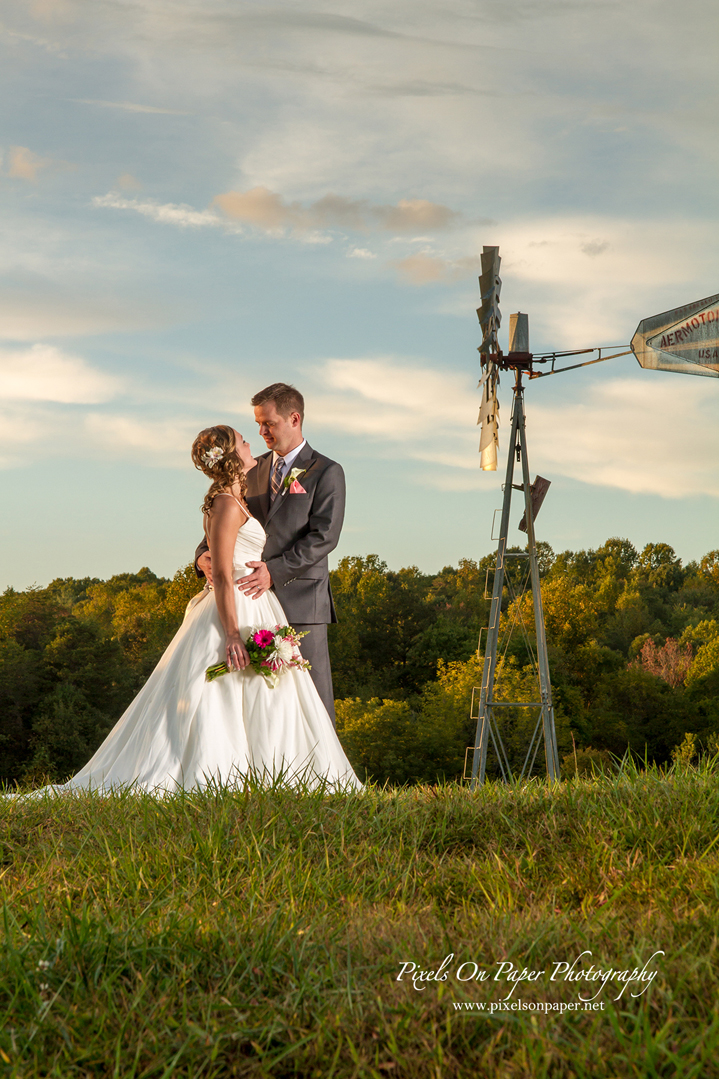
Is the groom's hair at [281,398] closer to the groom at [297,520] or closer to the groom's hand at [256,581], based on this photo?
the groom at [297,520]

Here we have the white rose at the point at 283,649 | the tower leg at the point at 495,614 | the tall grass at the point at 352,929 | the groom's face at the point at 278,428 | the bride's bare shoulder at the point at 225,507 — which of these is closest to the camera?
the tall grass at the point at 352,929

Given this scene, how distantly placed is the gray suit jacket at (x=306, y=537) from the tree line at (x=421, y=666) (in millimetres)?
34751

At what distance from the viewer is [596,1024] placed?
2.22 meters

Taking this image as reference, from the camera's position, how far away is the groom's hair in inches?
282

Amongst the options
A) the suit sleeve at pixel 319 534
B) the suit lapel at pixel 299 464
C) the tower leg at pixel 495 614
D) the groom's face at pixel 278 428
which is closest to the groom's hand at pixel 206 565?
the suit sleeve at pixel 319 534

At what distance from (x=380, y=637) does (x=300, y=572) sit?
5574 cm

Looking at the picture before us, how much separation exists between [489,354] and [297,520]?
11.0 metres

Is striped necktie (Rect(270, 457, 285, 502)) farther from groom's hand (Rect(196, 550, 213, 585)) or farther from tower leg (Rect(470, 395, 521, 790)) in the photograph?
tower leg (Rect(470, 395, 521, 790))

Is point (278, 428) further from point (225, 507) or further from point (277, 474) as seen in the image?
point (225, 507)

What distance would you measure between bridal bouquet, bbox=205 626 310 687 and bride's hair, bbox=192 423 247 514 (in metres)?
0.99

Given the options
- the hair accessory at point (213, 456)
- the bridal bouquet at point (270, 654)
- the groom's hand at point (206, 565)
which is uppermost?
the hair accessory at point (213, 456)

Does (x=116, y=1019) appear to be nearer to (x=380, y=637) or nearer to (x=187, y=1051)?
(x=187, y=1051)

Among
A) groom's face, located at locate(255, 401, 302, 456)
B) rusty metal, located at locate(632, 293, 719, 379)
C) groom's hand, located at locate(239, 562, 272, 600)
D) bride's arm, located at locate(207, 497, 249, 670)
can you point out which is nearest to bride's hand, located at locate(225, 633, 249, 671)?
bride's arm, located at locate(207, 497, 249, 670)

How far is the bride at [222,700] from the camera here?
604 centimetres
